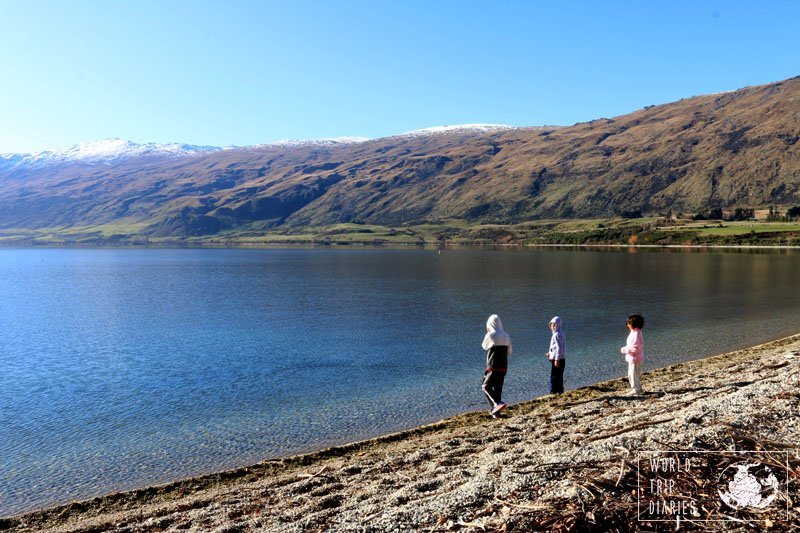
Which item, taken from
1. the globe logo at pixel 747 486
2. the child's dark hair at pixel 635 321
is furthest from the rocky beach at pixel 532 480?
the child's dark hair at pixel 635 321

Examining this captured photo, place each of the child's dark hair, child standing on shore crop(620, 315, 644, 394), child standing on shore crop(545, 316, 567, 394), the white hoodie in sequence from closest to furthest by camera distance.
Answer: the white hoodie, the child's dark hair, child standing on shore crop(620, 315, 644, 394), child standing on shore crop(545, 316, 567, 394)

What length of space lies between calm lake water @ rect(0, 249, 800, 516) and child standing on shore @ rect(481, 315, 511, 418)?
237cm

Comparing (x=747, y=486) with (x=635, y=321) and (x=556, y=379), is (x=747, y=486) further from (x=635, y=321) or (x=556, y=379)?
(x=556, y=379)

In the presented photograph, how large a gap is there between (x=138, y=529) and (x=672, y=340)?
30702 millimetres

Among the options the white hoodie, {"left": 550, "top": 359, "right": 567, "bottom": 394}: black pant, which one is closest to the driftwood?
the white hoodie

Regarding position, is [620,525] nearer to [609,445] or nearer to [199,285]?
[609,445]

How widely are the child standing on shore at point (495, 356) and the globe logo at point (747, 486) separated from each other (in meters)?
7.75

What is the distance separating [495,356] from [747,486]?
9.14 meters

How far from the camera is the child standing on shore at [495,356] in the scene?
52.7 ft

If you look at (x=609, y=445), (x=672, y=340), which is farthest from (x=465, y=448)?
(x=672, y=340)

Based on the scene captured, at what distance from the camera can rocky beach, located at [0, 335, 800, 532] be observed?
292 inches

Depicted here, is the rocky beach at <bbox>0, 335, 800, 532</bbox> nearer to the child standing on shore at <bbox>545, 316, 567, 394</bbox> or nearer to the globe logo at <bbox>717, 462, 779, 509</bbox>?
the globe logo at <bbox>717, 462, 779, 509</bbox>

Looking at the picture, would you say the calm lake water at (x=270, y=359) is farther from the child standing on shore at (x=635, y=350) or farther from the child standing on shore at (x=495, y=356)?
the child standing on shore at (x=635, y=350)

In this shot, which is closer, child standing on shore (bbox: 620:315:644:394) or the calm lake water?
the calm lake water
